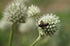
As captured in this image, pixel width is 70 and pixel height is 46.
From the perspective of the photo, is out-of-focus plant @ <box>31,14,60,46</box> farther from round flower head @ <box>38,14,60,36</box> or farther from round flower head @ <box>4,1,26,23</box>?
round flower head @ <box>4,1,26,23</box>

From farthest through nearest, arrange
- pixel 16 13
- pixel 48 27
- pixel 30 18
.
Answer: pixel 30 18, pixel 16 13, pixel 48 27

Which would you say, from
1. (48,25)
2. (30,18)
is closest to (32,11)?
(30,18)

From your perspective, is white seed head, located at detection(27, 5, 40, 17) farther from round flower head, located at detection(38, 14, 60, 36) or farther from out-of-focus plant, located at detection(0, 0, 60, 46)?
round flower head, located at detection(38, 14, 60, 36)

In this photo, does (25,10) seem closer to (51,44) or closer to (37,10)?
(37,10)

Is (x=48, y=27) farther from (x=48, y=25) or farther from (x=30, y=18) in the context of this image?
(x=30, y=18)

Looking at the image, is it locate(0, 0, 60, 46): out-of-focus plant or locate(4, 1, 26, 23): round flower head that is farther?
locate(4, 1, 26, 23): round flower head

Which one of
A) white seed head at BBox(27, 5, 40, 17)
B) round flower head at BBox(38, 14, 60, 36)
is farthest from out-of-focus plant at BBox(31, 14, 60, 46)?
white seed head at BBox(27, 5, 40, 17)

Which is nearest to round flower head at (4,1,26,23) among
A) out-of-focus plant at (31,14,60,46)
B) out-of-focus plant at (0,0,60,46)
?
out-of-focus plant at (0,0,60,46)

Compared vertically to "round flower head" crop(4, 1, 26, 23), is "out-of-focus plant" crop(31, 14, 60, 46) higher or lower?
lower
